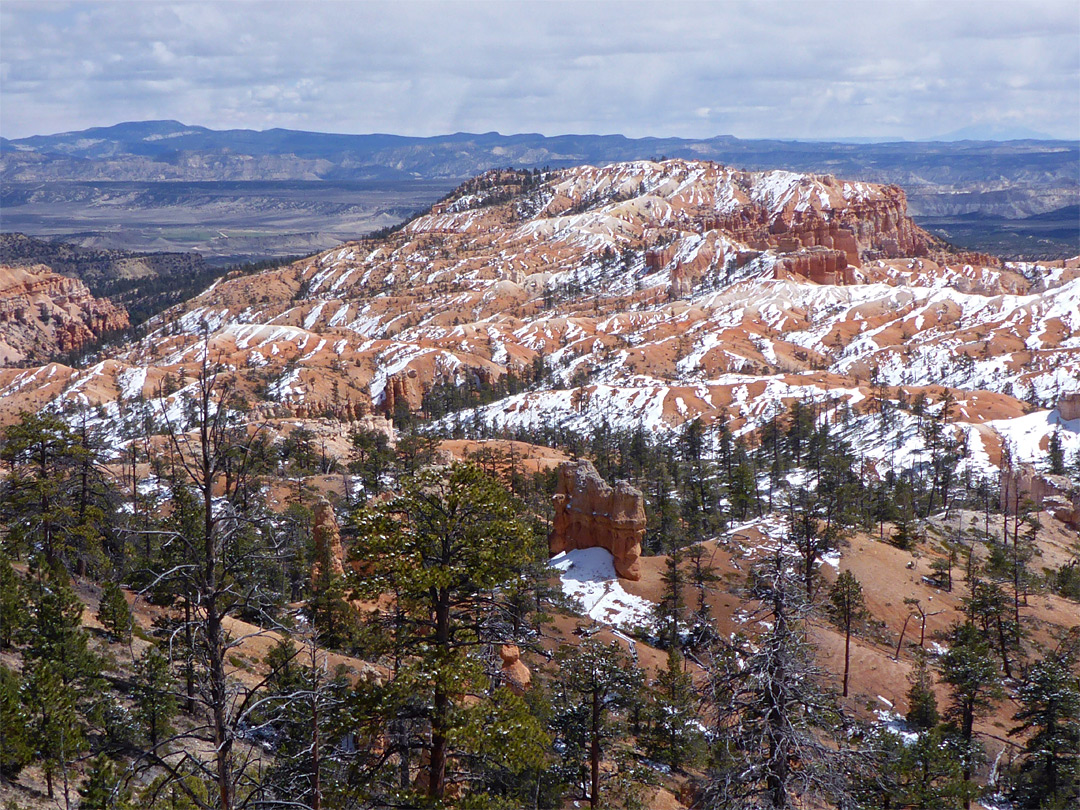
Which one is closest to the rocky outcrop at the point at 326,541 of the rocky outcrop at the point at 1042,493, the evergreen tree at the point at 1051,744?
the evergreen tree at the point at 1051,744

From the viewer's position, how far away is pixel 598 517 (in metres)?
52.6

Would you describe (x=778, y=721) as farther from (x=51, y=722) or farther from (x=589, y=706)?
(x=589, y=706)

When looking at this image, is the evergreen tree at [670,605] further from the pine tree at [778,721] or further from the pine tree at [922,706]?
the pine tree at [778,721]

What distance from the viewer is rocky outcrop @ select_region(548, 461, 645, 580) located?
5131cm

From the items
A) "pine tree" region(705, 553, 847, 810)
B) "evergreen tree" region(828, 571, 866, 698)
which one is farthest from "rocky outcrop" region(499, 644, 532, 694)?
"pine tree" region(705, 553, 847, 810)

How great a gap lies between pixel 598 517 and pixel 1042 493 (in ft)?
163

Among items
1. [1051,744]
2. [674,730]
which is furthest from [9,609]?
[1051,744]

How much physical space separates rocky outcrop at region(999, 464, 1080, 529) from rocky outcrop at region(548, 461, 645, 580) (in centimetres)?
4048

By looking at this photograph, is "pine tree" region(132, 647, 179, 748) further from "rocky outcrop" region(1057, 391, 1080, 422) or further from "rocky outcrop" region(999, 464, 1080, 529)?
"rocky outcrop" region(1057, 391, 1080, 422)

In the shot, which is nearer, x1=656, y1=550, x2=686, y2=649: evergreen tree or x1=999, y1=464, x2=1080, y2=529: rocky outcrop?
x1=656, y1=550, x2=686, y2=649: evergreen tree

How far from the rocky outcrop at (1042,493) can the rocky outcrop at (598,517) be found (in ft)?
133

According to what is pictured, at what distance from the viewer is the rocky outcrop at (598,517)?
51312mm

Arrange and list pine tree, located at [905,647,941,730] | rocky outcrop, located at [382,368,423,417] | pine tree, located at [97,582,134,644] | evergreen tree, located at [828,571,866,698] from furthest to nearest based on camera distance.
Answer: rocky outcrop, located at [382,368,423,417] < evergreen tree, located at [828,571,866,698] < pine tree, located at [905,647,941,730] < pine tree, located at [97,582,134,644]

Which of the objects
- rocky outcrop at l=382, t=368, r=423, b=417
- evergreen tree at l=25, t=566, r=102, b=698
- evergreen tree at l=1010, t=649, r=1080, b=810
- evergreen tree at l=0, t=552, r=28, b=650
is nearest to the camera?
evergreen tree at l=25, t=566, r=102, b=698
